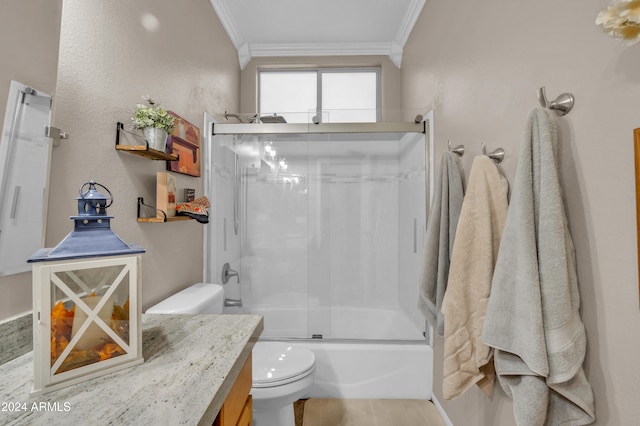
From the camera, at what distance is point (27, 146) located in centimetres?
76

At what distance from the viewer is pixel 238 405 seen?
789mm

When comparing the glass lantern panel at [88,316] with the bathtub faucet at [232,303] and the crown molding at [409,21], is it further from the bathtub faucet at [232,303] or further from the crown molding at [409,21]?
the crown molding at [409,21]


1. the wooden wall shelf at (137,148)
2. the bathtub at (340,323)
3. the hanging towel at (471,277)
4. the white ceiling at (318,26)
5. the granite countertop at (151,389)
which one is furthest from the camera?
the white ceiling at (318,26)

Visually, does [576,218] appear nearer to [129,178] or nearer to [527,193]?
[527,193]

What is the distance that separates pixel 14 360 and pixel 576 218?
Answer: 4.75 ft

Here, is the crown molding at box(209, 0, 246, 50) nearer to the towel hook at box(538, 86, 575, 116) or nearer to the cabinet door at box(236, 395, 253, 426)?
the towel hook at box(538, 86, 575, 116)

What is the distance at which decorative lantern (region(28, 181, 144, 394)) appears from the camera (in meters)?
0.57

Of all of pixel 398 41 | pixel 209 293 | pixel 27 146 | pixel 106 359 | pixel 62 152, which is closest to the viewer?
pixel 106 359

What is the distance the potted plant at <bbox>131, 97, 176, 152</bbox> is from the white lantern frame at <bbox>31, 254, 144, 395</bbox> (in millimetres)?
755

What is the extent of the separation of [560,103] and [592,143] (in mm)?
153

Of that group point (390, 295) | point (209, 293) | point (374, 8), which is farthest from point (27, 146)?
point (374, 8)

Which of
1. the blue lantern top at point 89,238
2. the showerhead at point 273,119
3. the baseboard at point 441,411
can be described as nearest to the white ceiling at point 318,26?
the showerhead at point 273,119

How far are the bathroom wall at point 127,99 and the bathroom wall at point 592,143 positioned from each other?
147cm

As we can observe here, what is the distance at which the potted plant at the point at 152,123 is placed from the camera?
48.8 inches
